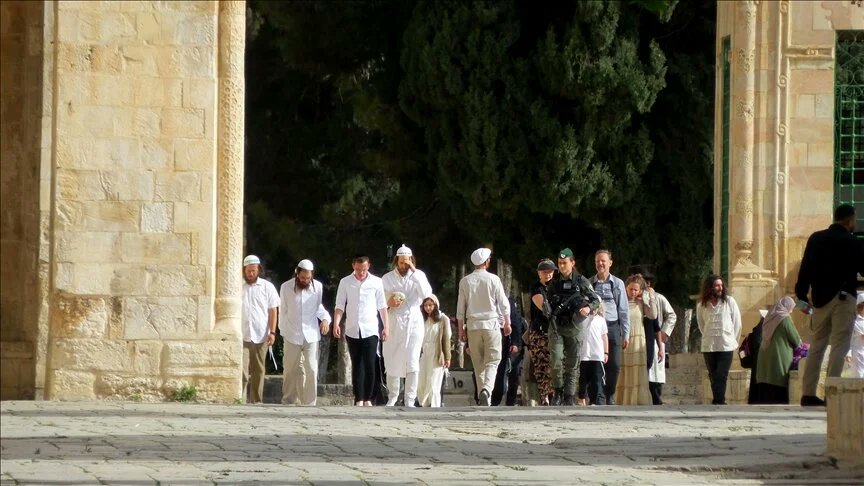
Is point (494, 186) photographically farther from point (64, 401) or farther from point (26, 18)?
point (64, 401)

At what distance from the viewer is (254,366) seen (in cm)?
1612

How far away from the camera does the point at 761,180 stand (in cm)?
1897

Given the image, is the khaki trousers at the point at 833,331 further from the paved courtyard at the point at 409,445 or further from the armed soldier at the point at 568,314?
the armed soldier at the point at 568,314

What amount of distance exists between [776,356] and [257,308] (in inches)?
179

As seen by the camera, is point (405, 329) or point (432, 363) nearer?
point (405, 329)

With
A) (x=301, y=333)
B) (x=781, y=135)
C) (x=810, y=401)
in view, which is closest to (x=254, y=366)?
(x=301, y=333)

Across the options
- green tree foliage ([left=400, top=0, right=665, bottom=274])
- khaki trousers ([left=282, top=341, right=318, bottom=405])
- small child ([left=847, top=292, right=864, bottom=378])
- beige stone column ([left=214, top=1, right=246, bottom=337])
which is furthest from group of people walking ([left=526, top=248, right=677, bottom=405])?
green tree foliage ([left=400, top=0, right=665, bottom=274])

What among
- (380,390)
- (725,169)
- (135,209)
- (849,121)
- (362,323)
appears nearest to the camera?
(135,209)

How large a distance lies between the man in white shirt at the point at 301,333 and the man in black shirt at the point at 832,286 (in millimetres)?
4755

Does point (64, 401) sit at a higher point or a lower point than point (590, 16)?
lower

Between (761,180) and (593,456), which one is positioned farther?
(761,180)

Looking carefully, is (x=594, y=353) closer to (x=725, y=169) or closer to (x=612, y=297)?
(x=612, y=297)

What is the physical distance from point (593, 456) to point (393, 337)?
6169mm

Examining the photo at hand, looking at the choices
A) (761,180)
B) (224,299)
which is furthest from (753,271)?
(224,299)
